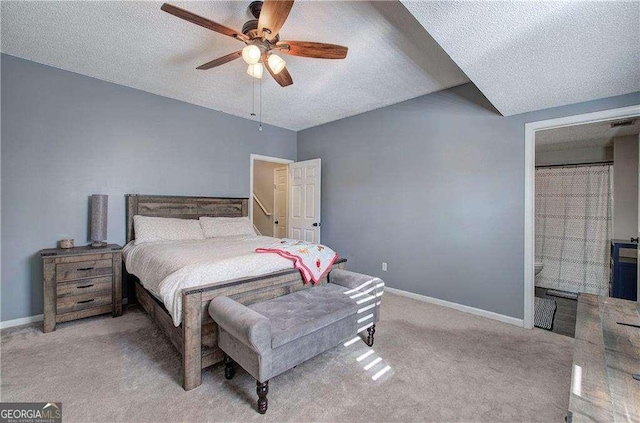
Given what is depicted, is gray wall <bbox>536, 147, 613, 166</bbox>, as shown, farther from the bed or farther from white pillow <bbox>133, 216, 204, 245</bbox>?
white pillow <bbox>133, 216, 204, 245</bbox>

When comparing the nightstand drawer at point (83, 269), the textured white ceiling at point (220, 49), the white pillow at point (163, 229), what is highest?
the textured white ceiling at point (220, 49)

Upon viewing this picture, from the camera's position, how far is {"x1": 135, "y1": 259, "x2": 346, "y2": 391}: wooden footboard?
5.83 feet

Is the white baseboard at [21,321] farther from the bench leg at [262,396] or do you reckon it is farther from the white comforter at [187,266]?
the bench leg at [262,396]

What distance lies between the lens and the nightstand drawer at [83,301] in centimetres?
265

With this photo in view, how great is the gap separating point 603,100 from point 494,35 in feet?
5.59

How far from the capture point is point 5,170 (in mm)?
2695

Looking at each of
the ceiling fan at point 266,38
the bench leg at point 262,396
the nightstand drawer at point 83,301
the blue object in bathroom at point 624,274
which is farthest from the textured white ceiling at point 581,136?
the nightstand drawer at point 83,301

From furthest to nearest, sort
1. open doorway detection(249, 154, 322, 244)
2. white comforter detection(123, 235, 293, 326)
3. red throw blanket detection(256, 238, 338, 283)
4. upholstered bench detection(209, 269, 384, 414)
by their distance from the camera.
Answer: open doorway detection(249, 154, 322, 244) → red throw blanket detection(256, 238, 338, 283) → white comforter detection(123, 235, 293, 326) → upholstered bench detection(209, 269, 384, 414)

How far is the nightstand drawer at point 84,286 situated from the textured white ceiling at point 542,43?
3.58 meters

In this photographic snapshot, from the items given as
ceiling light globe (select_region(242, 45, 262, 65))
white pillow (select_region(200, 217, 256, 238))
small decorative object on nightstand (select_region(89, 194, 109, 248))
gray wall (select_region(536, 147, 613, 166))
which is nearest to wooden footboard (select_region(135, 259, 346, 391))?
small decorative object on nightstand (select_region(89, 194, 109, 248))

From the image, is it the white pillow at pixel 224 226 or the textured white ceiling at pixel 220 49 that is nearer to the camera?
the textured white ceiling at pixel 220 49

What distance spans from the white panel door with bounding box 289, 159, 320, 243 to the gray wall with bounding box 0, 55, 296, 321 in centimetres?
168

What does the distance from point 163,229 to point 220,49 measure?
2146mm

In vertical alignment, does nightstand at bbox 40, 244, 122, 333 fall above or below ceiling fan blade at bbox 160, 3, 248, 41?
below
